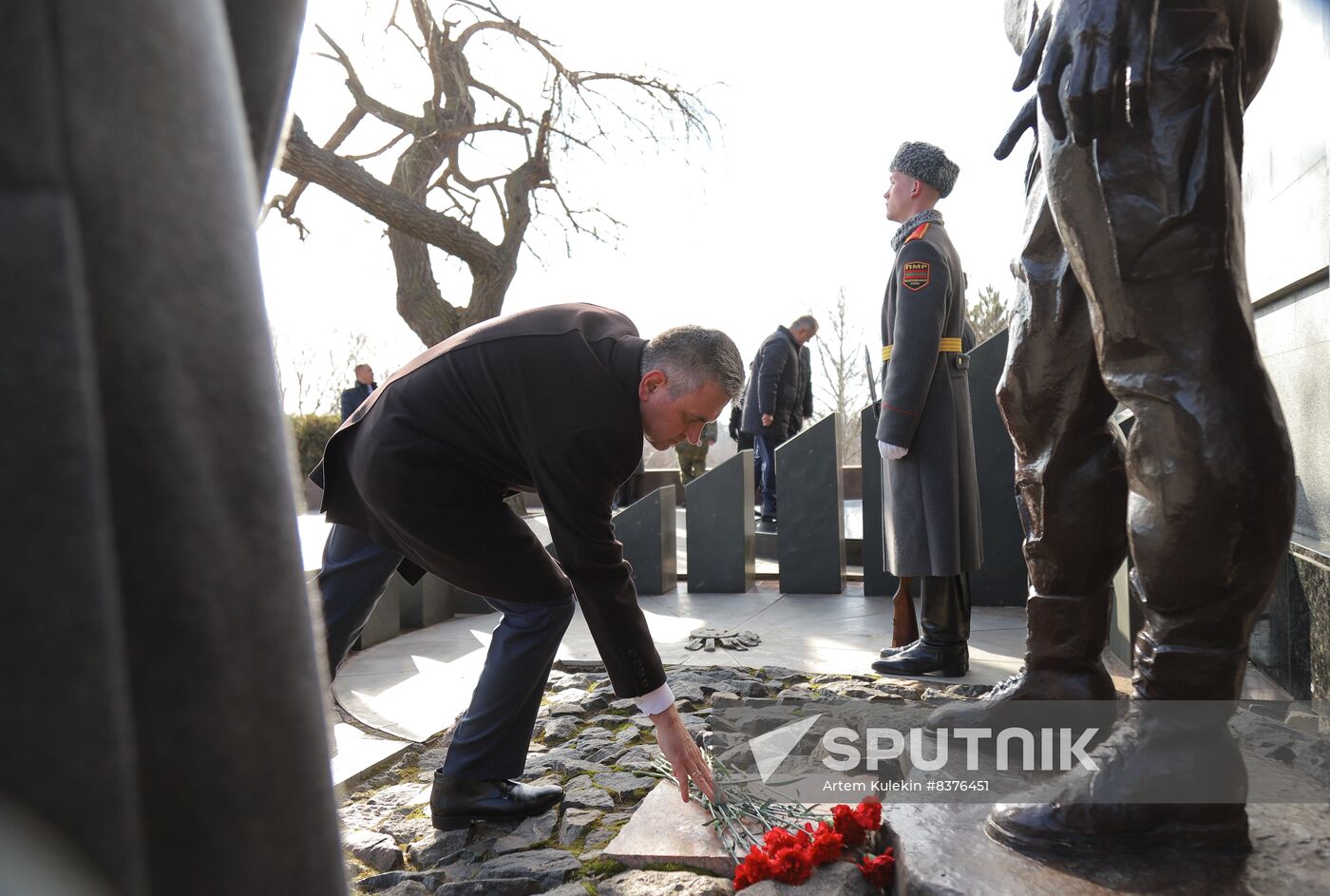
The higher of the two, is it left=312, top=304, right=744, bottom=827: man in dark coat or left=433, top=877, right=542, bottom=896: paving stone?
left=312, top=304, right=744, bottom=827: man in dark coat

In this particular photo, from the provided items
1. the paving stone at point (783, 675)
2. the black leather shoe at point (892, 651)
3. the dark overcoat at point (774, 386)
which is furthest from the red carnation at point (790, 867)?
the dark overcoat at point (774, 386)

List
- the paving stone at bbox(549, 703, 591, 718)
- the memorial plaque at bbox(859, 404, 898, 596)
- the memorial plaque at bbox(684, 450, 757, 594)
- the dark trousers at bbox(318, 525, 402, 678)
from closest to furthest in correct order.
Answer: the dark trousers at bbox(318, 525, 402, 678)
the paving stone at bbox(549, 703, 591, 718)
the memorial plaque at bbox(859, 404, 898, 596)
the memorial plaque at bbox(684, 450, 757, 594)

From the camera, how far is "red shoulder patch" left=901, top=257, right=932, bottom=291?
4.03 metres

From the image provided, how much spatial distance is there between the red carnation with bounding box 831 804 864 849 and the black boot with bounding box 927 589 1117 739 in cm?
58

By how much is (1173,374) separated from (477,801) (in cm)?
198

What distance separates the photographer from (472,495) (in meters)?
2.66

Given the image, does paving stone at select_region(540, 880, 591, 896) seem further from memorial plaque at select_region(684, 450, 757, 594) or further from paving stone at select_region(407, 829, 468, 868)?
memorial plaque at select_region(684, 450, 757, 594)

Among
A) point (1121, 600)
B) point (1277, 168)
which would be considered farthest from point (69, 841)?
point (1121, 600)

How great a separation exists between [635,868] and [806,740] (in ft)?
3.26

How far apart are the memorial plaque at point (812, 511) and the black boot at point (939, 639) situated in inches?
86.0

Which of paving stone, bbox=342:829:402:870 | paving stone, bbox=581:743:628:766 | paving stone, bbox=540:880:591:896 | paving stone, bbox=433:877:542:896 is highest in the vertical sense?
paving stone, bbox=540:880:591:896

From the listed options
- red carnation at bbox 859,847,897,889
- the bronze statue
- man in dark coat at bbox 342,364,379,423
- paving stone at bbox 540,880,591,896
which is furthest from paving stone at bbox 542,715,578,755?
man in dark coat at bbox 342,364,379,423

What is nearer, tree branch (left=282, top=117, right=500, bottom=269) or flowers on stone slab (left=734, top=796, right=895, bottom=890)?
flowers on stone slab (left=734, top=796, right=895, bottom=890)

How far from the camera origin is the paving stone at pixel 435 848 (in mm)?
2404
